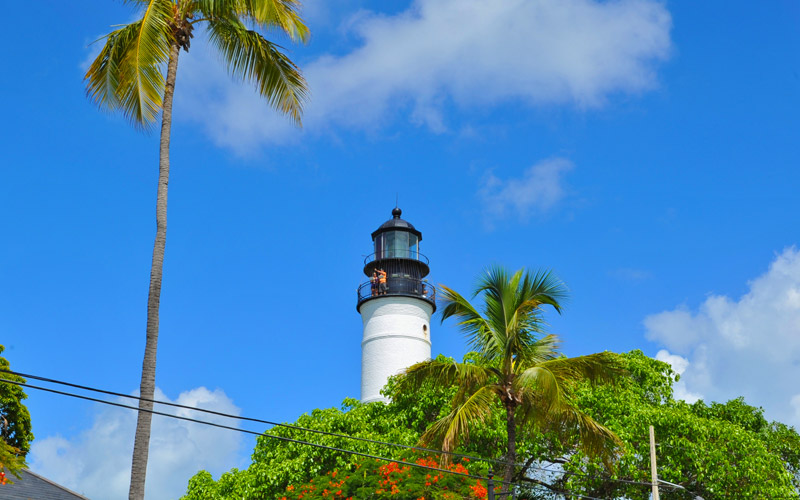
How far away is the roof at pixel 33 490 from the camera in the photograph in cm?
1713

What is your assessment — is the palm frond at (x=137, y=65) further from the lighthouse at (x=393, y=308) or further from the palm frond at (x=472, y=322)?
the lighthouse at (x=393, y=308)

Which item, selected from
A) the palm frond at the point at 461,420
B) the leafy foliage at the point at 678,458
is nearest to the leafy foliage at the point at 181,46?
the palm frond at the point at 461,420

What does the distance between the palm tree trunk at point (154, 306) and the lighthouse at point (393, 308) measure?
19.8 m

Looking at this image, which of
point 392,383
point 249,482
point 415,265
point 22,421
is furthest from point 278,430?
point 415,265

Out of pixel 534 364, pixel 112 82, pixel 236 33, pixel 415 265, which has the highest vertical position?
pixel 415 265

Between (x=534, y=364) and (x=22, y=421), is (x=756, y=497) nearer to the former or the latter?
(x=534, y=364)

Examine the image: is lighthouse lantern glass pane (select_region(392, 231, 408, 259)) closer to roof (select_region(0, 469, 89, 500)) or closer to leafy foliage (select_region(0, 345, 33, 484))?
leafy foliage (select_region(0, 345, 33, 484))

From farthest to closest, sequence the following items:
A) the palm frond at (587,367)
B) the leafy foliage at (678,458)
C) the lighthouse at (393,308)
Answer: the lighthouse at (393,308), the leafy foliage at (678,458), the palm frond at (587,367)

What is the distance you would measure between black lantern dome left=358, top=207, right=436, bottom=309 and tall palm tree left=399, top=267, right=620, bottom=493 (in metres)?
17.4

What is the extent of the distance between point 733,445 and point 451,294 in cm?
1177

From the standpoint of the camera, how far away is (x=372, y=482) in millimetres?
19750

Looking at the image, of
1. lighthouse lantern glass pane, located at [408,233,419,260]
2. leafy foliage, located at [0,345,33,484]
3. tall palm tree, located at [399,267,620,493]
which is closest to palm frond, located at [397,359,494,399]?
tall palm tree, located at [399,267,620,493]

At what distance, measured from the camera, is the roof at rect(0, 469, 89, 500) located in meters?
17.1

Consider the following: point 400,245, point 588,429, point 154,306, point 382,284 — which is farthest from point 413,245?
point 154,306
